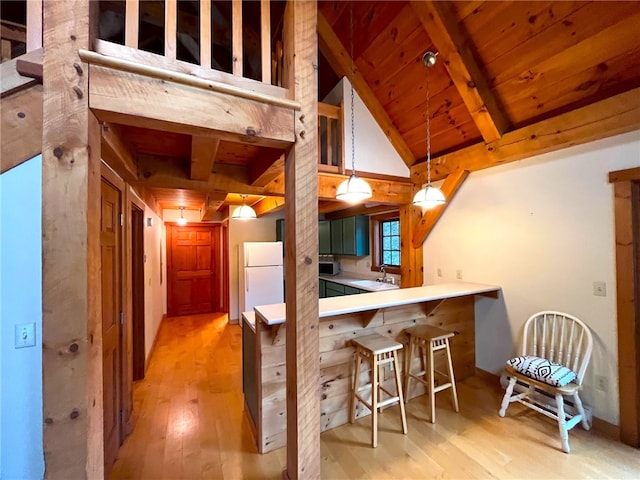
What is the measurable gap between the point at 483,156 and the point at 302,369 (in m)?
2.78

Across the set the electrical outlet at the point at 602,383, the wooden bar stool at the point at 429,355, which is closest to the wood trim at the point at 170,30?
the wooden bar stool at the point at 429,355

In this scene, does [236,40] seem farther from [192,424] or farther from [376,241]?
[376,241]

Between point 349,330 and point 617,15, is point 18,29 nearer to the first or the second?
point 349,330

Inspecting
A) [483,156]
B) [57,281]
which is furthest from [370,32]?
[57,281]

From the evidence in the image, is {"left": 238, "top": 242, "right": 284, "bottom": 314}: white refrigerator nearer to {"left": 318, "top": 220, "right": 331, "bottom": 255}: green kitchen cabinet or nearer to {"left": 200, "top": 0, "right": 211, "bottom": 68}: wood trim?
{"left": 318, "top": 220, "right": 331, "bottom": 255}: green kitchen cabinet

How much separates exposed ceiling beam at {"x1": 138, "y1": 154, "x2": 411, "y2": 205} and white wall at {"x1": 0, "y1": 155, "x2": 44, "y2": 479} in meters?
1.20

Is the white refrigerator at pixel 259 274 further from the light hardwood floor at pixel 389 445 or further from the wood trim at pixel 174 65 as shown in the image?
the wood trim at pixel 174 65

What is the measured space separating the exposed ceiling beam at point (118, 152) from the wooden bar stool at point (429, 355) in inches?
105

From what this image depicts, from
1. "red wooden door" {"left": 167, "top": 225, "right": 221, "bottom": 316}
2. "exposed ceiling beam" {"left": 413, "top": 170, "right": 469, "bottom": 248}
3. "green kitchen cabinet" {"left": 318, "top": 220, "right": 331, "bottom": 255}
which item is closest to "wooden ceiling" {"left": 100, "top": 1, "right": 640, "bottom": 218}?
"exposed ceiling beam" {"left": 413, "top": 170, "right": 469, "bottom": 248}

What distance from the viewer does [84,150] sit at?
3.66 ft

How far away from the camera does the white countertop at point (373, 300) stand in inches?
78.7

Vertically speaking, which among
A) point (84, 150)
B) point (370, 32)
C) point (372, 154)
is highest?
point (370, 32)

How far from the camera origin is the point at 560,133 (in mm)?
2355

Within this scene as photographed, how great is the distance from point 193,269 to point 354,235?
12.0ft
